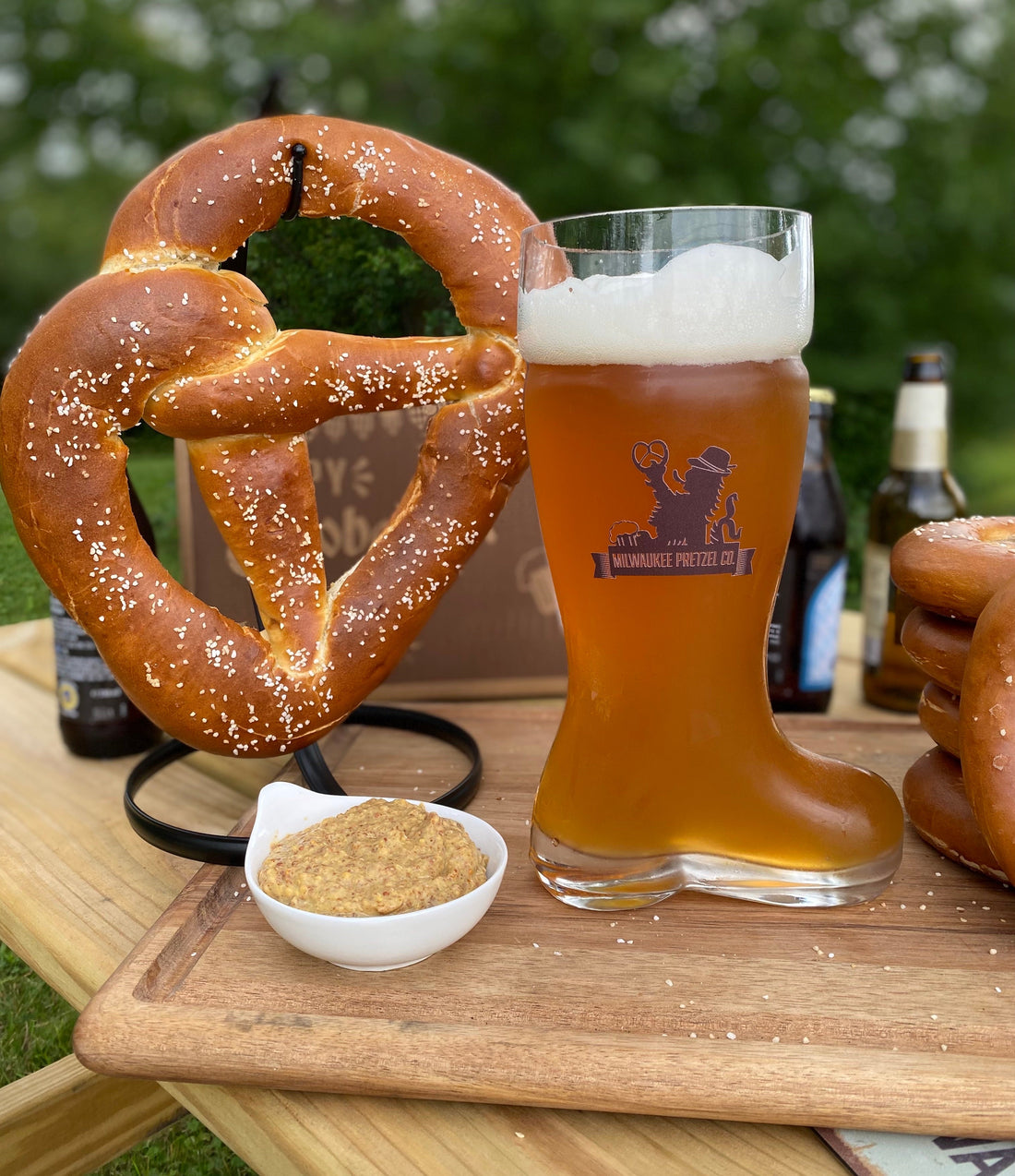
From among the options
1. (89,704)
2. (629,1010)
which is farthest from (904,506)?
(89,704)

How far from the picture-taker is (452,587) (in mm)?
1285

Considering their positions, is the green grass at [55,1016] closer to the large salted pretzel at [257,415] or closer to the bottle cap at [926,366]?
the large salted pretzel at [257,415]

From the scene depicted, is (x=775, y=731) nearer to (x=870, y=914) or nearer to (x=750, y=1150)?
(x=870, y=914)

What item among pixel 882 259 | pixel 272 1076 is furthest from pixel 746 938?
pixel 882 259

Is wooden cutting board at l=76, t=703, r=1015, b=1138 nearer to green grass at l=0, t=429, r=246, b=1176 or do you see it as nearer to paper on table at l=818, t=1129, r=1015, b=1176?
paper on table at l=818, t=1129, r=1015, b=1176

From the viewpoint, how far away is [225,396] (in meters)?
0.82

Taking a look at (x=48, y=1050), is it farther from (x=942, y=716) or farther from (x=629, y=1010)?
(x=942, y=716)

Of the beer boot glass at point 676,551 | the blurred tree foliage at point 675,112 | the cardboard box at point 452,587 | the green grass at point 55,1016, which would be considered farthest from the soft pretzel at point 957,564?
the blurred tree foliage at point 675,112

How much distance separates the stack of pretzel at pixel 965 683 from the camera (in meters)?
0.76

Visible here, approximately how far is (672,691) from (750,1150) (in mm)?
335

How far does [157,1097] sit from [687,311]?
0.98 m

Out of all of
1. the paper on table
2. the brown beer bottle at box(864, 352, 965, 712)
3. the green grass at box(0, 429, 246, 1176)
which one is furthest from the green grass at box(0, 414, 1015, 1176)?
the brown beer bottle at box(864, 352, 965, 712)

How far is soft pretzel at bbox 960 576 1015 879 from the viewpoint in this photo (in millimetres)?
750

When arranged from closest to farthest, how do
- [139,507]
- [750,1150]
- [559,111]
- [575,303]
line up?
[750,1150]
[575,303]
[139,507]
[559,111]
